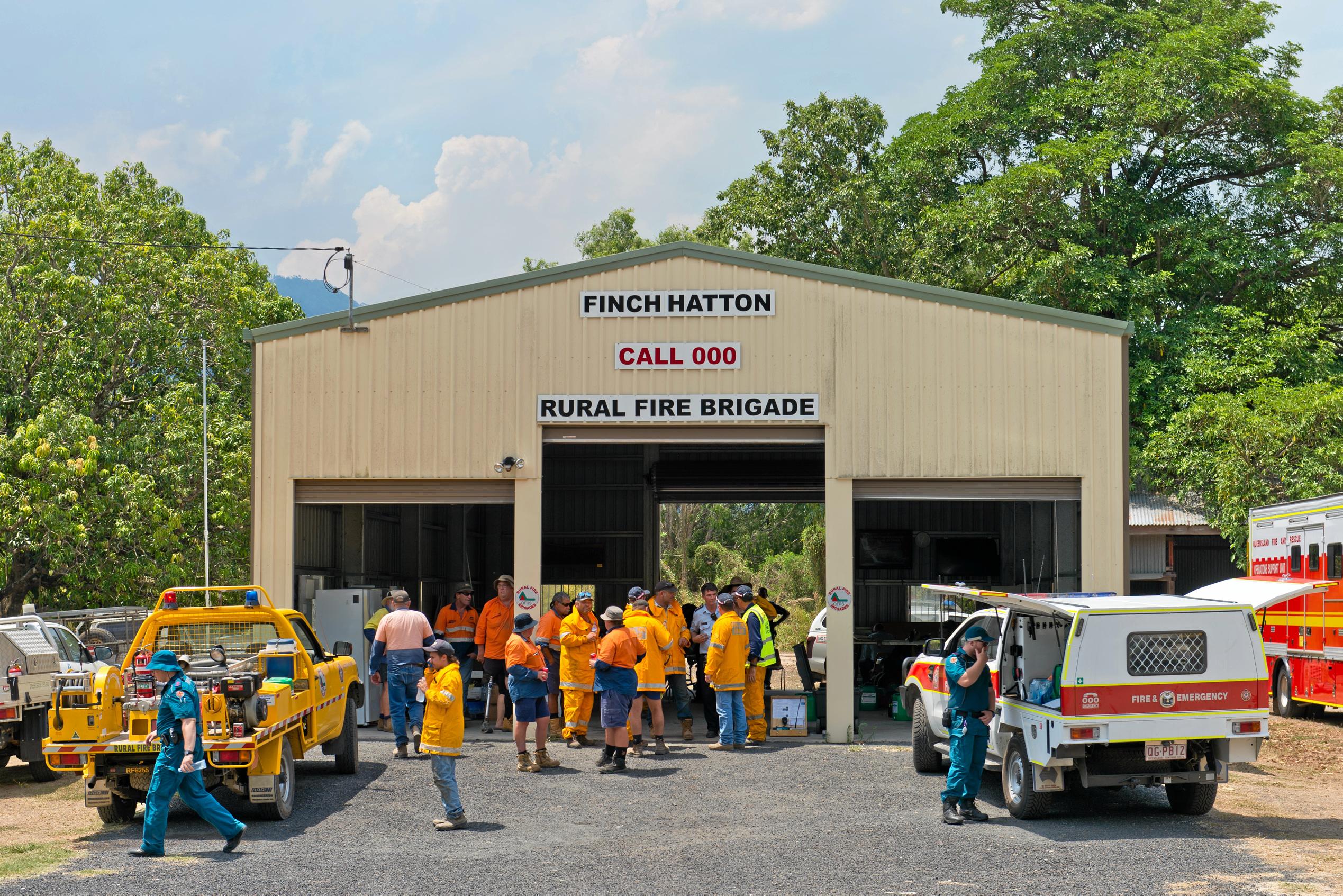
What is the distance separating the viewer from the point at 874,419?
16391 mm

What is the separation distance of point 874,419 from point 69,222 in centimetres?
1901

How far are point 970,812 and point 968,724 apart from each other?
2.36 ft

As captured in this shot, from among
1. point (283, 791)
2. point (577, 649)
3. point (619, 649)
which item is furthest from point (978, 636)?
point (283, 791)

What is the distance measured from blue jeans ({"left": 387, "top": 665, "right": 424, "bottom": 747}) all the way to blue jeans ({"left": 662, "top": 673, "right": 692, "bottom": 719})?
10.6ft

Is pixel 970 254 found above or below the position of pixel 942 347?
above

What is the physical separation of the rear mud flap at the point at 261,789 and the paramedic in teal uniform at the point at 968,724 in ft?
17.8

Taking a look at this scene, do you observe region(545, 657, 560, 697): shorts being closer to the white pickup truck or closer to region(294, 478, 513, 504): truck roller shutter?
region(294, 478, 513, 504): truck roller shutter

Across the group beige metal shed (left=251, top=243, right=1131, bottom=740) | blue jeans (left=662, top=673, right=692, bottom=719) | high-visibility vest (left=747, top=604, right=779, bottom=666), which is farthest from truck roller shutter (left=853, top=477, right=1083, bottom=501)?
blue jeans (left=662, top=673, right=692, bottom=719)

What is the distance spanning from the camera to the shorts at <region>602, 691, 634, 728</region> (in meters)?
13.9

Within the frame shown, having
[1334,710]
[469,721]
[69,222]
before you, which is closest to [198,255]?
[69,222]

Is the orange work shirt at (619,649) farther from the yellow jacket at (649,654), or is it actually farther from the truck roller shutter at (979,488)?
the truck roller shutter at (979,488)

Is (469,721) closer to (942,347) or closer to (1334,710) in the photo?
(942,347)

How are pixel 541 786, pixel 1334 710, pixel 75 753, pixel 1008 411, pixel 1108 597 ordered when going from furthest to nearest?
pixel 1334 710, pixel 1008 411, pixel 541 786, pixel 1108 597, pixel 75 753

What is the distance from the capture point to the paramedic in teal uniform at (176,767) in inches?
371
